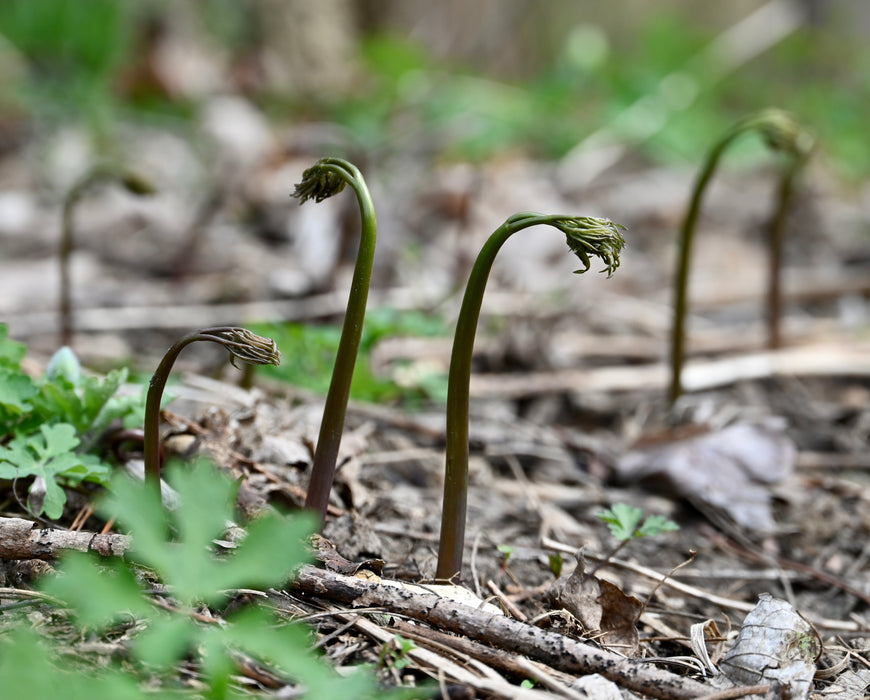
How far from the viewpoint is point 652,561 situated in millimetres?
2229

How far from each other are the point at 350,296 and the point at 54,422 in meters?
0.82

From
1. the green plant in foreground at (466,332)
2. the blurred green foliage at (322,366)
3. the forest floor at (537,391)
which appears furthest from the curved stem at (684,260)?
the green plant in foreground at (466,332)

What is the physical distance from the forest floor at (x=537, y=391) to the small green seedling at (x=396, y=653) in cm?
1

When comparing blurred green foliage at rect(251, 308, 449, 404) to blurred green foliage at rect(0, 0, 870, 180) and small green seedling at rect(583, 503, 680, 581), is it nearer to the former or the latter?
small green seedling at rect(583, 503, 680, 581)

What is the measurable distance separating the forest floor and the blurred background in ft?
0.11

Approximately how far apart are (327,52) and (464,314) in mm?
6575

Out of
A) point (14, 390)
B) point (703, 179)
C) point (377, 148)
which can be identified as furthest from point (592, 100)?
point (14, 390)

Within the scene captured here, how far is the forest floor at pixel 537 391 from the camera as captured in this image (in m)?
1.83

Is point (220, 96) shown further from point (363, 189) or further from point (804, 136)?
point (363, 189)

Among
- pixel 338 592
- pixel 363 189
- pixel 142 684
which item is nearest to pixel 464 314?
pixel 363 189

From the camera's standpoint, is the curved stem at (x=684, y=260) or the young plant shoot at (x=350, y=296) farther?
the curved stem at (x=684, y=260)

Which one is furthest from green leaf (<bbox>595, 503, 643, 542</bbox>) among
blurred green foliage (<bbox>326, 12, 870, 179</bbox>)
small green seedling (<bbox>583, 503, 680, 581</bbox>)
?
blurred green foliage (<bbox>326, 12, 870, 179</bbox>)

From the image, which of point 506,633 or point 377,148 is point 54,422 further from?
point 377,148

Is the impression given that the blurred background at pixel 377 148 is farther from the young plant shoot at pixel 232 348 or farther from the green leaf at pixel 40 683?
the green leaf at pixel 40 683
